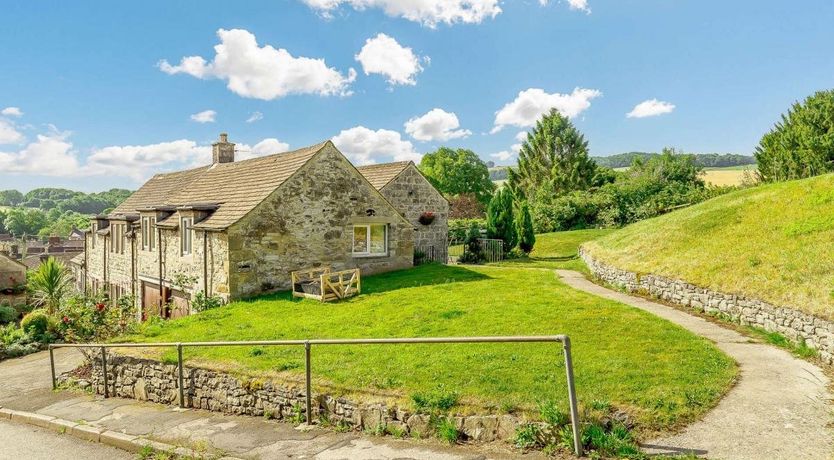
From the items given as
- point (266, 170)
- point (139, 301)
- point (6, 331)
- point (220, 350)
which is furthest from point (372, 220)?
point (6, 331)

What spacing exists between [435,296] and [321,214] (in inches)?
251

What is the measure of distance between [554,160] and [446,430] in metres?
54.9

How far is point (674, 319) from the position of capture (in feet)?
40.9

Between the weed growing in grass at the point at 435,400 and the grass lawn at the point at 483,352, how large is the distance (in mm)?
130

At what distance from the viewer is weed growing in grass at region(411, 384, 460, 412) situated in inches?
274

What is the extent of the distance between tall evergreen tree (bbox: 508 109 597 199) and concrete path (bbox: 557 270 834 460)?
46107 millimetres

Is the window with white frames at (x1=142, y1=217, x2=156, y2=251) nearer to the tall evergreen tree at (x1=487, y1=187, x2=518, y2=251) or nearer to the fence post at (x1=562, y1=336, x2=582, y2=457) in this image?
the tall evergreen tree at (x1=487, y1=187, x2=518, y2=251)

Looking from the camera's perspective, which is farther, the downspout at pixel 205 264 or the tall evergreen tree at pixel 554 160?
the tall evergreen tree at pixel 554 160

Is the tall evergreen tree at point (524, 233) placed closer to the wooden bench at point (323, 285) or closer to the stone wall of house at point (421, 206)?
the stone wall of house at point (421, 206)

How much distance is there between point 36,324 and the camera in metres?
19.9

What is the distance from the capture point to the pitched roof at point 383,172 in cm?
2761

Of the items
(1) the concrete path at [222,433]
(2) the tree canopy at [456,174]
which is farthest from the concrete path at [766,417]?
(2) the tree canopy at [456,174]

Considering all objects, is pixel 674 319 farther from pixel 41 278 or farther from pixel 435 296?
pixel 41 278

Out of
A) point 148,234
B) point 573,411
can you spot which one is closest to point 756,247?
point 573,411
